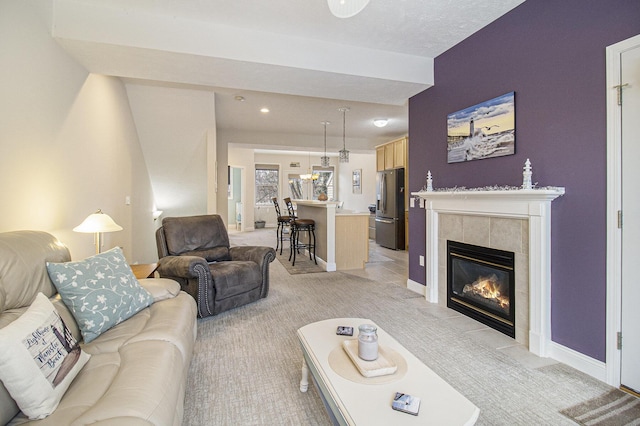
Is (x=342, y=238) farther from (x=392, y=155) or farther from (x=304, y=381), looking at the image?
(x=304, y=381)

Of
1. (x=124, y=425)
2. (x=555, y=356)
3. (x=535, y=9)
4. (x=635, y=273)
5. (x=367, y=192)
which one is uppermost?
(x=535, y=9)

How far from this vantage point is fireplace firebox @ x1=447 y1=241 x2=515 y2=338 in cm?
267

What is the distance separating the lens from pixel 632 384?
74.8 inches

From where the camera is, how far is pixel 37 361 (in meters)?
1.14

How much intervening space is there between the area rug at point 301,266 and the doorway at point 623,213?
357 cm

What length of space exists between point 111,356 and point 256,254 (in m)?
2.12

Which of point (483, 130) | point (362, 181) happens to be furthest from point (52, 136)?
point (362, 181)

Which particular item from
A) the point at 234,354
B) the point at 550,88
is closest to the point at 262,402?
the point at 234,354

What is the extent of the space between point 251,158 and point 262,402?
9.59 m

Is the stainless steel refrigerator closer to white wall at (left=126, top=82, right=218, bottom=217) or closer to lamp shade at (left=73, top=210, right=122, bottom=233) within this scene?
white wall at (left=126, top=82, right=218, bottom=217)

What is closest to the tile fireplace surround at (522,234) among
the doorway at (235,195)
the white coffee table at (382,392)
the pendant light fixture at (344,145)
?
the white coffee table at (382,392)

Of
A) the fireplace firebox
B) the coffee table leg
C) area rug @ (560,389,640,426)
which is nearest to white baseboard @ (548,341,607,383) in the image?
area rug @ (560,389,640,426)

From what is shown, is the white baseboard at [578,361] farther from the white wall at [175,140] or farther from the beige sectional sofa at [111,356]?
the white wall at [175,140]

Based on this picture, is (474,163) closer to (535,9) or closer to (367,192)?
(535,9)
